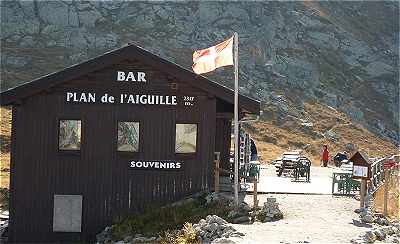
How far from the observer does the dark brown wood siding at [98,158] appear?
20141 millimetres

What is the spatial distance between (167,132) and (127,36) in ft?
152

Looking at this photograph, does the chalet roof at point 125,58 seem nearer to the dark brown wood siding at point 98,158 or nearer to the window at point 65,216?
the dark brown wood siding at point 98,158

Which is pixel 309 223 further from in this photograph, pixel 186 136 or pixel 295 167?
pixel 295 167

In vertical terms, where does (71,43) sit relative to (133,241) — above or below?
above

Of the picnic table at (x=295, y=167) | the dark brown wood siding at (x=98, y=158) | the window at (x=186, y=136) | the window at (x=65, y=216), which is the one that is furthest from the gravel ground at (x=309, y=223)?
the window at (x=65, y=216)

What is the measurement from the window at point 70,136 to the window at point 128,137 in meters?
1.58

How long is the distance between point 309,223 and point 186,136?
236 inches

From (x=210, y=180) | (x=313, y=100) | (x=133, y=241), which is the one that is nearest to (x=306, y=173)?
(x=210, y=180)

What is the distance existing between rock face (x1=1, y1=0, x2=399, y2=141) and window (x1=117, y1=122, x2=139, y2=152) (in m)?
38.8

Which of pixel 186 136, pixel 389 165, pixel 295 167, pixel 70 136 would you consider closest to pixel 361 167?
pixel 186 136

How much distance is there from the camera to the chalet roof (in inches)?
783

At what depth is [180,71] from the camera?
794 inches

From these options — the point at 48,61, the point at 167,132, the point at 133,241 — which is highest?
the point at 48,61

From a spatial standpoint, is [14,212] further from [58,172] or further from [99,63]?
[99,63]
